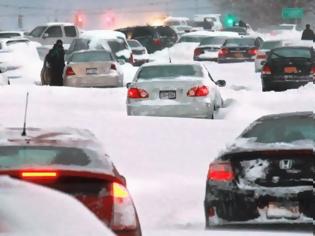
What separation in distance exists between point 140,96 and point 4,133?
11217mm

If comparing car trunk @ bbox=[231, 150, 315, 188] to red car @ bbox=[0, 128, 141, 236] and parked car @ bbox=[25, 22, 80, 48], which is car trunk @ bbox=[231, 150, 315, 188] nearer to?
red car @ bbox=[0, 128, 141, 236]

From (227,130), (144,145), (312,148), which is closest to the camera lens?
(312,148)

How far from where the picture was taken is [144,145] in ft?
52.7

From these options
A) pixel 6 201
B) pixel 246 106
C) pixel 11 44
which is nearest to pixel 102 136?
pixel 246 106

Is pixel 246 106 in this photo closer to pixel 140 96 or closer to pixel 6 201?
pixel 140 96

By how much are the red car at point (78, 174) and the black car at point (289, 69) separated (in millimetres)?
20206

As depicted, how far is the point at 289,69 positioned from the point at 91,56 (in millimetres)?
5441

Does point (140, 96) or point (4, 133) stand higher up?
point (4, 133)

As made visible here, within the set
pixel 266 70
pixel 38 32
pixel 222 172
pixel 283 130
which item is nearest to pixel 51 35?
pixel 38 32

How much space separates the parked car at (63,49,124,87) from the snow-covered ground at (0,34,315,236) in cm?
232

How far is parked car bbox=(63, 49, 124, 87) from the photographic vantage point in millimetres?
28234

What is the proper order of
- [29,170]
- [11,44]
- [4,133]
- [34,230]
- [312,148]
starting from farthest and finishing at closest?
[11,44] < [312,148] < [4,133] < [29,170] < [34,230]

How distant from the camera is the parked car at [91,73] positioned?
28234 millimetres

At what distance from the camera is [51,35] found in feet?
153
